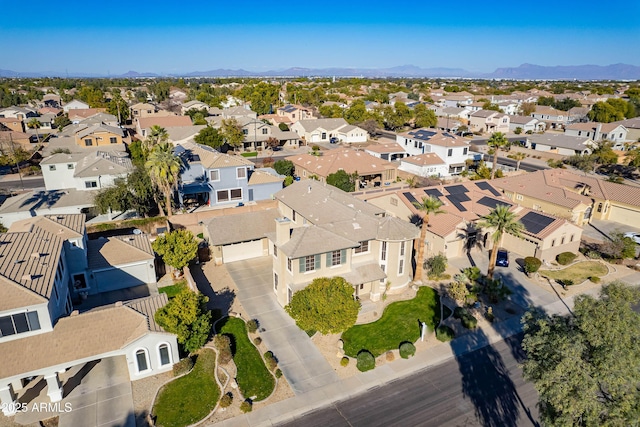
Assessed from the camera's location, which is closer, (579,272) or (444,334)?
(444,334)

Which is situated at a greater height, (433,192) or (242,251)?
(433,192)

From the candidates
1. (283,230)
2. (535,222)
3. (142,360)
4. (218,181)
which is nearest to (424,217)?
(283,230)

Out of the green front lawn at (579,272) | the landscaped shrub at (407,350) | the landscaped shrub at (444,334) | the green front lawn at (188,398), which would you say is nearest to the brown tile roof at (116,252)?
the green front lawn at (188,398)

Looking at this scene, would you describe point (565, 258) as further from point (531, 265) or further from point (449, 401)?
point (449, 401)

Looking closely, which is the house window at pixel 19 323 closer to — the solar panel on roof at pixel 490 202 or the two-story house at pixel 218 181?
the two-story house at pixel 218 181

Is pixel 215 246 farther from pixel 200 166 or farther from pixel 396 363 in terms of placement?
pixel 396 363

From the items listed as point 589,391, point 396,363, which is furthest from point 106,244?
point 589,391

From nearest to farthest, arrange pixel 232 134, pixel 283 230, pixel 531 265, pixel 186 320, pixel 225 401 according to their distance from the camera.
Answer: pixel 225 401 < pixel 186 320 < pixel 283 230 < pixel 531 265 < pixel 232 134
